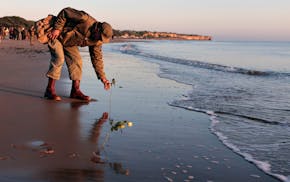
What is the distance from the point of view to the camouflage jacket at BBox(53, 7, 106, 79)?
18.8 ft

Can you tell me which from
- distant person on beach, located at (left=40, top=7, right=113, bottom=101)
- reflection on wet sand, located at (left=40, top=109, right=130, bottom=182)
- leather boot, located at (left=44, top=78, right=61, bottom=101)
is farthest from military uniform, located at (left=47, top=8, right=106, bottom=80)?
reflection on wet sand, located at (left=40, top=109, right=130, bottom=182)

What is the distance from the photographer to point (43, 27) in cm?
589

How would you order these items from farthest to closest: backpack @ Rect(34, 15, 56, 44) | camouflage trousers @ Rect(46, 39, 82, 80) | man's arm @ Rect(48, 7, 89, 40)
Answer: camouflage trousers @ Rect(46, 39, 82, 80)
backpack @ Rect(34, 15, 56, 44)
man's arm @ Rect(48, 7, 89, 40)

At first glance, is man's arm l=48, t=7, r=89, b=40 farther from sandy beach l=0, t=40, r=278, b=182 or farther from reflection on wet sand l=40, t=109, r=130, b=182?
reflection on wet sand l=40, t=109, r=130, b=182

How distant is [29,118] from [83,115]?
2.34 feet

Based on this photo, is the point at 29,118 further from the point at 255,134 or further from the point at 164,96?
the point at 164,96

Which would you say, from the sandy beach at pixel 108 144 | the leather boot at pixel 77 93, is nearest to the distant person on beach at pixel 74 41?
the leather boot at pixel 77 93

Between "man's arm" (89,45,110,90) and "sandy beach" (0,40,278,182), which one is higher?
"man's arm" (89,45,110,90)

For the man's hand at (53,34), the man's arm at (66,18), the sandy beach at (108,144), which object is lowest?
the sandy beach at (108,144)

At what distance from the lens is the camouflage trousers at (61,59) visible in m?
6.03

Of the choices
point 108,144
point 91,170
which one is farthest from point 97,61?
point 91,170

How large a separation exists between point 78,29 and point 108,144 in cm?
268

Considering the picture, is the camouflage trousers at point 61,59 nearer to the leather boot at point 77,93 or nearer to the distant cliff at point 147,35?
the leather boot at point 77,93

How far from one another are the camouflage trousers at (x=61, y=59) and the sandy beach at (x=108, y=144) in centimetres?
47
